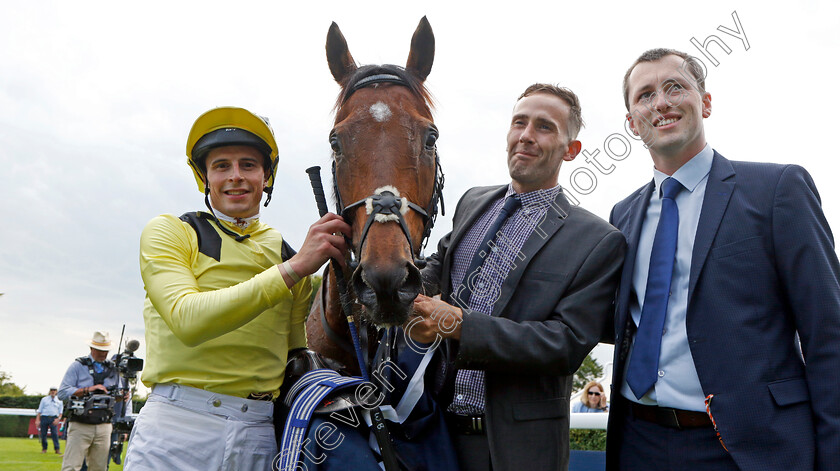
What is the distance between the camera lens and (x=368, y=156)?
2570mm

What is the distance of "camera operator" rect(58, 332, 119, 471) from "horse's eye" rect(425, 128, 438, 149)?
29.1 ft

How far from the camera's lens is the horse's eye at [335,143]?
274 centimetres

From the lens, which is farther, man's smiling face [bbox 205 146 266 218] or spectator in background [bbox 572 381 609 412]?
spectator in background [bbox 572 381 609 412]

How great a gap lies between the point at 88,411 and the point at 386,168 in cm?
893

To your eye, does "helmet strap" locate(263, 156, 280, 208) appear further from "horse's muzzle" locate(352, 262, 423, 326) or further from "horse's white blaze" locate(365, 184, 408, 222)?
"horse's muzzle" locate(352, 262, 423, 326)

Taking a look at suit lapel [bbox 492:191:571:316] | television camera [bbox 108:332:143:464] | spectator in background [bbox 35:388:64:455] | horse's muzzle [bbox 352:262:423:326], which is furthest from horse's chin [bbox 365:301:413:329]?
spectator in background [bbox 35:388:64:455]

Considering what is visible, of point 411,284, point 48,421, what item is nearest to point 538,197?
point 411,284

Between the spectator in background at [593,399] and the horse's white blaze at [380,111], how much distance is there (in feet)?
25.7

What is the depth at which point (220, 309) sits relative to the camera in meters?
2.18

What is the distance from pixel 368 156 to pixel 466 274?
800 millimetres

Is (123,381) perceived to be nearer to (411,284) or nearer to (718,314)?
(411,284)

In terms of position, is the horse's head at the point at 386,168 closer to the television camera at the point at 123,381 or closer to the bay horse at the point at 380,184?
the bay horse at the point at 380,184

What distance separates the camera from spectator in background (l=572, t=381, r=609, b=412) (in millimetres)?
9219

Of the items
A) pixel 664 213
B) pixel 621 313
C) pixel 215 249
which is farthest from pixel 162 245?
pixel 664 213
